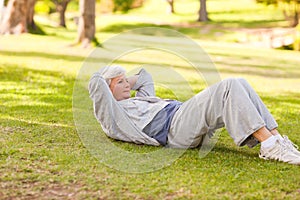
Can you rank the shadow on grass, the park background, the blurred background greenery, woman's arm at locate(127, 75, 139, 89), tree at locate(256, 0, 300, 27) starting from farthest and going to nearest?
1. tree at locate(256, 0, 300, 27)
2. the blurred background greenery
3. the shadow on grass
4. woman's arm at locate(127, 75, 139, 89)
5. the park background

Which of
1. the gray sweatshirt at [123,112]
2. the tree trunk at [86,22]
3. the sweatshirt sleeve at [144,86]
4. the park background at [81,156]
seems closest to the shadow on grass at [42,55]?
the park background at [81,156]

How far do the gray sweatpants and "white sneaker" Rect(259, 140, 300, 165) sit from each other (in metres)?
0.13

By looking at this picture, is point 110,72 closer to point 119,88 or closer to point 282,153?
point 119,88

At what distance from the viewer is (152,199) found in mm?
2959

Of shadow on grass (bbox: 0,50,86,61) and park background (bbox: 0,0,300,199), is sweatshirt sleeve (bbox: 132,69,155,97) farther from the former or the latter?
shadow on grass (bbox: 0,50,86,61)

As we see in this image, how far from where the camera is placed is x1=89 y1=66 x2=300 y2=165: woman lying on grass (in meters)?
3.58

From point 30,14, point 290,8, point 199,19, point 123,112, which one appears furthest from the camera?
point 199,19

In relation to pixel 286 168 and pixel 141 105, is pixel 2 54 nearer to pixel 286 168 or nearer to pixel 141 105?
pixel 141 105

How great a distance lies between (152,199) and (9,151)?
135 cm

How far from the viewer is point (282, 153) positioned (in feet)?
12.1

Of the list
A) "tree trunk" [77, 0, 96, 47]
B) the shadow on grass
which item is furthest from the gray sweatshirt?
"tree trunk" [77, 0, 96, 47]

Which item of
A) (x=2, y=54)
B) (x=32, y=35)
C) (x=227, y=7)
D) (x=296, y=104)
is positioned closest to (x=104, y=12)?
(x=227, y=7)

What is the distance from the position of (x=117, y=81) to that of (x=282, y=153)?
1.35 meters

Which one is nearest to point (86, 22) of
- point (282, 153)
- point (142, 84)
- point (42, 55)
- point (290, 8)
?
point (42, 55)
